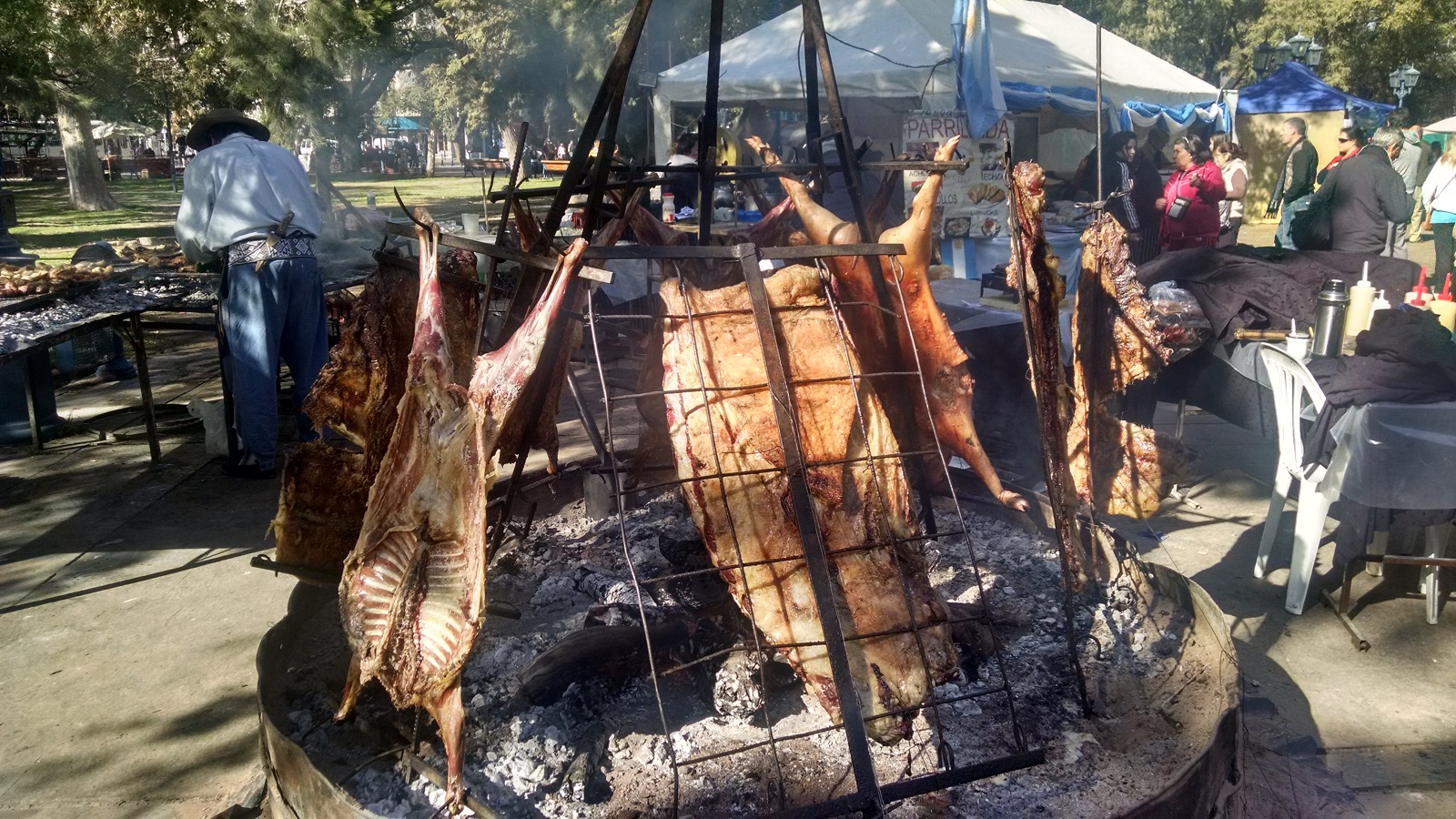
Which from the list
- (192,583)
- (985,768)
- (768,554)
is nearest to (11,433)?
(192,583)

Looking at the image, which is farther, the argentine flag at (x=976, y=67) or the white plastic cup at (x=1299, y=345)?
the argentine flag at (x=976, y=67)

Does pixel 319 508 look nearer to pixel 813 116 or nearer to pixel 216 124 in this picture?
pixel 813 116

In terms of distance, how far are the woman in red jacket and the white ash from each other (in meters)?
6.78

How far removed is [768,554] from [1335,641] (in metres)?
3.18

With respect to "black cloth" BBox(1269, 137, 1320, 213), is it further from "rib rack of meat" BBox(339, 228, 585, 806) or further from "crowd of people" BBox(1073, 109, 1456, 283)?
"rib rack of meat" BBox(339, 228, 585, 806)

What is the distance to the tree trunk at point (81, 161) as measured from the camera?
22.0 meters

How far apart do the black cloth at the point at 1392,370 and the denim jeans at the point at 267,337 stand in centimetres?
577

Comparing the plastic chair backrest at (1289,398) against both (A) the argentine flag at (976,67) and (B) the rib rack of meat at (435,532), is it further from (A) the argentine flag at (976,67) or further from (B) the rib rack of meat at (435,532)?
(A) the argentine flag at (976,67)

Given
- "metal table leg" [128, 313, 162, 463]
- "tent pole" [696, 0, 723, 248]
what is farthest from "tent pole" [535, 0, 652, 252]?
"metal table leg" [128, 313, 162, 463]

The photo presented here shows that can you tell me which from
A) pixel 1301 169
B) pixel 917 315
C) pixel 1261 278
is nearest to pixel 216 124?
pixel 917 315

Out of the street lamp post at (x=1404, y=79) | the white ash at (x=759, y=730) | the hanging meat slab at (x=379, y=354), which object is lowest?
the white ash at (x=759, y=730)

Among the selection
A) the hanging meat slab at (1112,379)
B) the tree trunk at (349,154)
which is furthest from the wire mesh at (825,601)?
the tree trunk at (349,154)

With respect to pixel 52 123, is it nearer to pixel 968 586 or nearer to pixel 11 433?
pixel 11 433

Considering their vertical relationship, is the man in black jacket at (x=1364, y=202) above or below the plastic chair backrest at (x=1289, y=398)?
above
